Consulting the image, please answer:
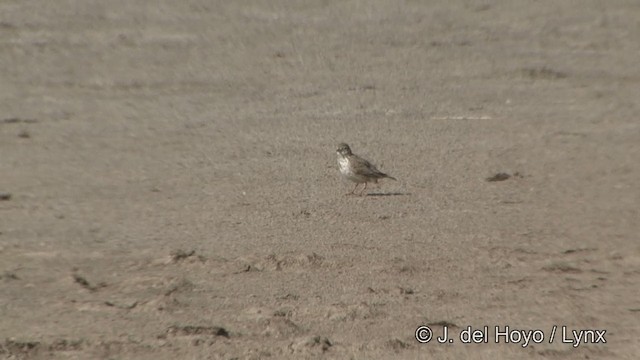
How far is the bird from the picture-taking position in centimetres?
1066

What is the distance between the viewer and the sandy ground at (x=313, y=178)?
26.7ft

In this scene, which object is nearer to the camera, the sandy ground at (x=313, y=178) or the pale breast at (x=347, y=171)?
the sandy ground at (x=313, y=178)

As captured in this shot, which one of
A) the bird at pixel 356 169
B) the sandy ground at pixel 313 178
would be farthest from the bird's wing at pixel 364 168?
the sandy ground at pixel 313 178

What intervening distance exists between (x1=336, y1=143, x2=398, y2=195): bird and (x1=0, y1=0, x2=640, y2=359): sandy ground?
150mm

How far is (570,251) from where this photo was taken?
9422 millimetres

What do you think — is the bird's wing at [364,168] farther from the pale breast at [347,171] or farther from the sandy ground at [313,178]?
the sandy ground at [313,178]

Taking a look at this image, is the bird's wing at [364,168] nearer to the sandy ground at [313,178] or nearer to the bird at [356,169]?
the bird at [356,169]

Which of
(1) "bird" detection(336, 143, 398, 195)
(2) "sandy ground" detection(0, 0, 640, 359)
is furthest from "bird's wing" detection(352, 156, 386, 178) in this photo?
(2) "sandy ground" detection(0, 0, 640, 359)

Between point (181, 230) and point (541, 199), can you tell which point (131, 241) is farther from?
point (541, 199)

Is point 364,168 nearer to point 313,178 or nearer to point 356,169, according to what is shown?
point 356,169

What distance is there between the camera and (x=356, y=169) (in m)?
10.7

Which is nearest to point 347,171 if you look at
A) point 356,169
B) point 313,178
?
point 356,169

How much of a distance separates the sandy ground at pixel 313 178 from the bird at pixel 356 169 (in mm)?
150

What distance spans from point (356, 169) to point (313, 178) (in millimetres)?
616
